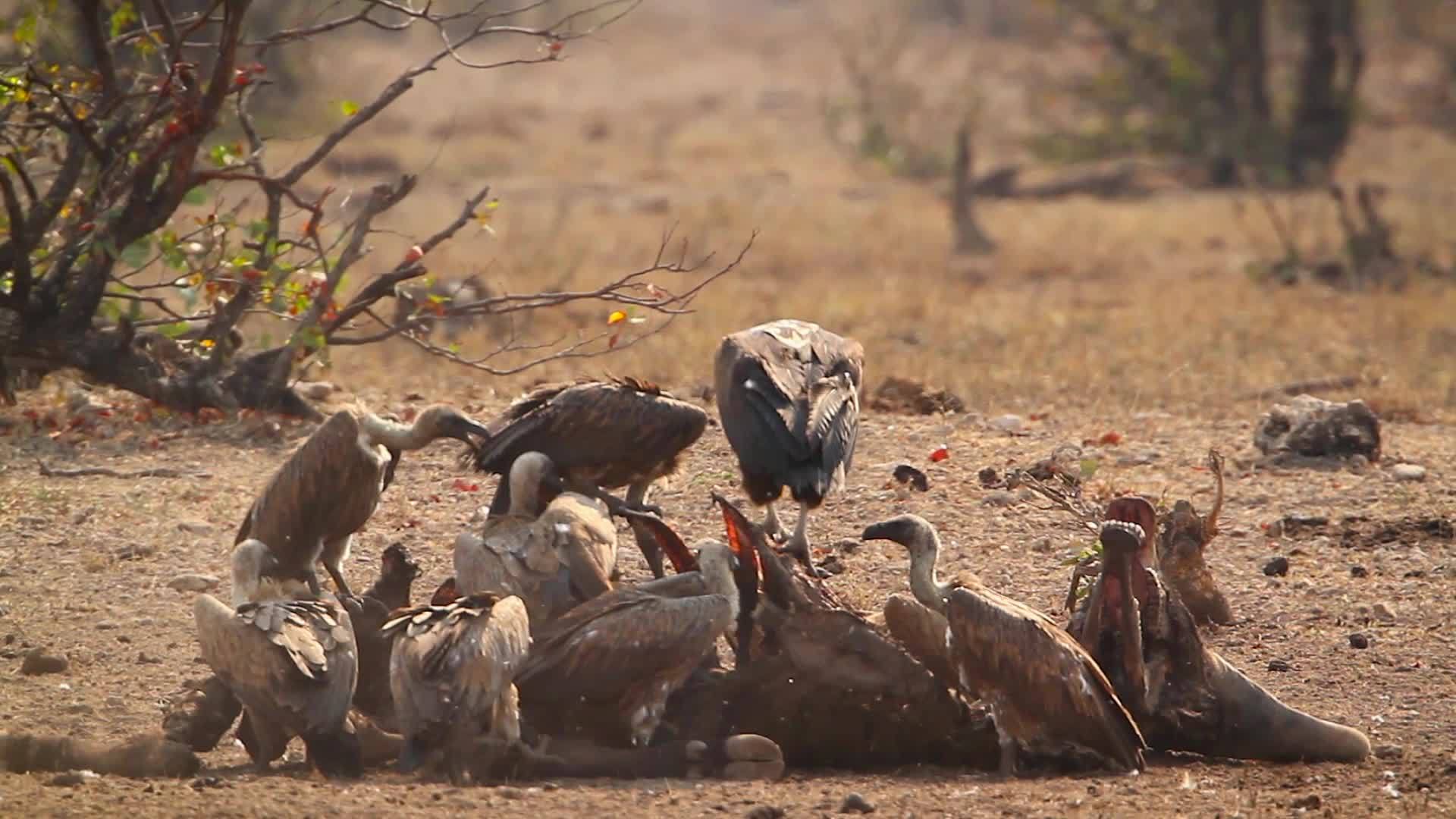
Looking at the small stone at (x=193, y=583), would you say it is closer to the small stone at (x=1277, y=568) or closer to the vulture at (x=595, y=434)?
the vulture at (x=595, y=434)

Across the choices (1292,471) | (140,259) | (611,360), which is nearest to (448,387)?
(611,360)

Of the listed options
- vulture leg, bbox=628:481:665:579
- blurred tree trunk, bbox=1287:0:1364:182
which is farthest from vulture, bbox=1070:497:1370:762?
blurred tree trunk, bbox=1287:0:1364:182

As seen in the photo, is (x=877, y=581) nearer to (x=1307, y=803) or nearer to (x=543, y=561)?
(x=543, y=561)

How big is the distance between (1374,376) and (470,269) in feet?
21.0

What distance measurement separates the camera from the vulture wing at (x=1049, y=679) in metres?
4.96

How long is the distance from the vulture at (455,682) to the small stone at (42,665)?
1.24m

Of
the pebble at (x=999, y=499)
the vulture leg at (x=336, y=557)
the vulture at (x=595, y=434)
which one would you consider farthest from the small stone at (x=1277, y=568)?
the vulture leg at (x=336, y=557)

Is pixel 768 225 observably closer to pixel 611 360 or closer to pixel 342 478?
pixel 611 360

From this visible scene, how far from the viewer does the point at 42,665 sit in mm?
5523

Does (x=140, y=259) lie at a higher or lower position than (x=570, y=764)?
higher

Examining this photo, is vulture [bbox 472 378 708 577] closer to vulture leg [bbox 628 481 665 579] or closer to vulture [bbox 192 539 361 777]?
vulture leg [bbox 628 481 665 579]

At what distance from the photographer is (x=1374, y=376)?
1006cm

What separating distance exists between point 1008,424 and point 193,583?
362cm

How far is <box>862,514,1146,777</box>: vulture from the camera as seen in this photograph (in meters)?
4.96
